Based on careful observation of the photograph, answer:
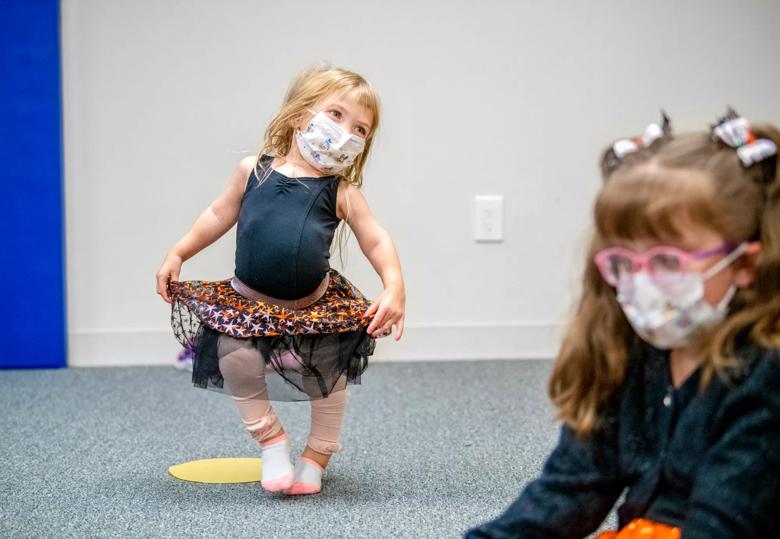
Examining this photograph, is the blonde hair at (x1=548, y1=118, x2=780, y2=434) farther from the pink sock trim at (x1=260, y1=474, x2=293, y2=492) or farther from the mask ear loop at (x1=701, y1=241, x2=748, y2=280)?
the pink sock trim at (x1=260, y1=474, x2=293, y2=492)

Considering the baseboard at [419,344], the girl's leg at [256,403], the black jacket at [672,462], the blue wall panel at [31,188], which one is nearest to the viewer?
the black jacket at [672,462]

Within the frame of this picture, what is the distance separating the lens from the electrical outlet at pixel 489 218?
2496 mm

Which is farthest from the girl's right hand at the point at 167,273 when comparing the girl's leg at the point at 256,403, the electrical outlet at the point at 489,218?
the electrical outlet at the point at 489,218

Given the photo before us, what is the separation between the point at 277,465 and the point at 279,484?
1.3 inches

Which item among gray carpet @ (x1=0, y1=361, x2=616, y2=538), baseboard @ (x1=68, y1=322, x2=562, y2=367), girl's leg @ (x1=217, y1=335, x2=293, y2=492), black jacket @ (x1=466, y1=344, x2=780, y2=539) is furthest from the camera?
baseboard @ (x1=68, y1=322, x2=562, y2=367)

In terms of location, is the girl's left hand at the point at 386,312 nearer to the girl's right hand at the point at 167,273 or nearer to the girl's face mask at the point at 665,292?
the girl's right hand at the point at 167,273

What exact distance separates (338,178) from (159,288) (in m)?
0.34

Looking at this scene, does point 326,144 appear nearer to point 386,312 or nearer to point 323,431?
point 386,312

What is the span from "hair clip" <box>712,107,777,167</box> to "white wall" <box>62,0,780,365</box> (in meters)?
1.66

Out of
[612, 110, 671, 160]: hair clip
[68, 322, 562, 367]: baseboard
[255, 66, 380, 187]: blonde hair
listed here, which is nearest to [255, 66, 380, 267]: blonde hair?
[255, 66, 380, 187]: blonde hair

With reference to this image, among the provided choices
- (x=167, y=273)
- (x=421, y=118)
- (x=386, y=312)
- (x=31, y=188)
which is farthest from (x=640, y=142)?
(x=31, y=188)

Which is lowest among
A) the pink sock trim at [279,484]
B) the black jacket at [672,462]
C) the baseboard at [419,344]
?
the baseboard at [419,344]

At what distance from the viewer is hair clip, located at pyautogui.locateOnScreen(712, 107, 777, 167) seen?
0.79 m

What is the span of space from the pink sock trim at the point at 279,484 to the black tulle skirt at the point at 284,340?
13 cm
